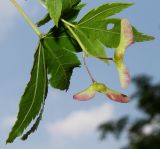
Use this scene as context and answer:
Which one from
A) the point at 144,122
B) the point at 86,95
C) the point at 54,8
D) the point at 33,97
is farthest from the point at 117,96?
the point at 144,122

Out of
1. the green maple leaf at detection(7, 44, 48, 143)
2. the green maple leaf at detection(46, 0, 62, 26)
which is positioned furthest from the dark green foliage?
the green maple leaf at detection(46, 0, 62, 26)

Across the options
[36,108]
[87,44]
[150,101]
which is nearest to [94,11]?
[87,44]

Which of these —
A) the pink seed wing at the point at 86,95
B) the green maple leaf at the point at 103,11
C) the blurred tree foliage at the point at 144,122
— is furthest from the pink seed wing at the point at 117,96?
the blurred tree foliage at the point at 144,122

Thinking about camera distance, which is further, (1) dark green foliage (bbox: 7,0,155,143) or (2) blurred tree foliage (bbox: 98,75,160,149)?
(2) blurred tree foliage (bbox: 98,75,160,149)

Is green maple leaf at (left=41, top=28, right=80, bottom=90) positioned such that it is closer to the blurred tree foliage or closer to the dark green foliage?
the dark green foliage

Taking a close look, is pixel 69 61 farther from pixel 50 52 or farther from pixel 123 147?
pixel 123 147

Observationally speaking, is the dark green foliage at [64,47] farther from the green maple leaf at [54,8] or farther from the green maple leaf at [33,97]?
the green maple leaf at [54,8]

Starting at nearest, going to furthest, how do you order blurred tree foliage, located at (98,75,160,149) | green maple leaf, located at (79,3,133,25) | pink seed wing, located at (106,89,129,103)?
1. pink seed wing, located at (106,89,129,103)
2. green maple leaf, located at (79,3,133,25)
3. blurred tree foliage, located at (98,75,160,149)
